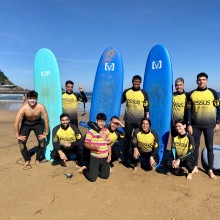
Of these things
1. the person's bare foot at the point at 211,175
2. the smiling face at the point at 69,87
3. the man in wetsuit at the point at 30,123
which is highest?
the smiling face at the point at 69,87

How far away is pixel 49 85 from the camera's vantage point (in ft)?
14.8

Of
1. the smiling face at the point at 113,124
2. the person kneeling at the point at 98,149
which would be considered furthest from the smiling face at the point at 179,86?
the person kneeling at the point at 98,149

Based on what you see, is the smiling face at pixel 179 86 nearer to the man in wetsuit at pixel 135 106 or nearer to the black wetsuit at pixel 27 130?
the man in wetsuit at pixel 135 106

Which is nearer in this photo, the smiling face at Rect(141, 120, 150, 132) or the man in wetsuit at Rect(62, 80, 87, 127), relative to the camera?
the smiling face at Rect(141, 120, 150, 132)

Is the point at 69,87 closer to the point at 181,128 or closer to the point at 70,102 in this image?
the point at 70,102

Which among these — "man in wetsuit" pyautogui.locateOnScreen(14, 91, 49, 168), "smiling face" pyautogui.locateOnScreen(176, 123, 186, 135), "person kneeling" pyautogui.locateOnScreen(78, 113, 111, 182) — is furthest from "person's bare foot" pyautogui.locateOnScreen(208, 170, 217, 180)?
"man in wetsuit" pyautogui.locateOnScreen(14, 91, 49, 168)

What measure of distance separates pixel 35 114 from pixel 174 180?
7.61ft

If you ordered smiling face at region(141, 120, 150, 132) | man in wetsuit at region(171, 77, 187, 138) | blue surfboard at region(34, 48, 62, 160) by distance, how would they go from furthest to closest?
blue surfboard at region(34, 48, 62, 160)
man in wetsuit at region(171, 77, 187, 138)
smiling face at region(141, 120, 150, 132)

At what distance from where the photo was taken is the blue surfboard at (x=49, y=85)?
438 centimetres

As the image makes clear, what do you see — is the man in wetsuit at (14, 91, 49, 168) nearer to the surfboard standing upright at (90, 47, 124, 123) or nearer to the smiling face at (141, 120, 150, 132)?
the surfboard standing upright at (90, 47, 124, 123)

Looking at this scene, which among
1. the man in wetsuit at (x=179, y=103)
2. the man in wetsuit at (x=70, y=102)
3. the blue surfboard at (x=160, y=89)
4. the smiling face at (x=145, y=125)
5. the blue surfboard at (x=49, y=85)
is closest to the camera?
the smiling face at (x=145, y=125)

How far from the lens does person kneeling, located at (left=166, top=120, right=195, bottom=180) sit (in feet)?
11.2

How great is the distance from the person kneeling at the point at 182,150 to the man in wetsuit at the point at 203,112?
0.13 metres

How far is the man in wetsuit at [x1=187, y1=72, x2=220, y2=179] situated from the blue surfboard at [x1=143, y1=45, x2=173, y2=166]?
1.53 feet
